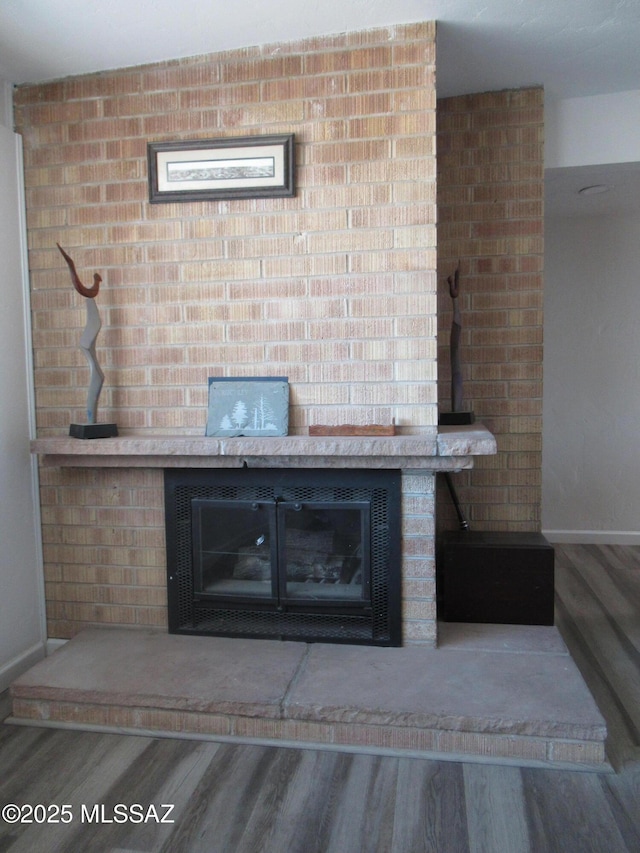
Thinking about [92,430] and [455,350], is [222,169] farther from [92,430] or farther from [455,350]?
[455,350]

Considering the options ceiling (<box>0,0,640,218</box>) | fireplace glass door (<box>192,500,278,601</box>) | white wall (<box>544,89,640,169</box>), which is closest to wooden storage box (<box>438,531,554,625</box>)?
fireplace glass door (<box>192,500,278,601</box>)

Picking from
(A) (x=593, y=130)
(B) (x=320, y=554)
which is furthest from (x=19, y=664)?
(A) (x=593, y=130)

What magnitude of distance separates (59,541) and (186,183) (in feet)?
4.99

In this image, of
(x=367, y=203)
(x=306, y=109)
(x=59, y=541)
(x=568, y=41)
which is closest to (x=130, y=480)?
(x=59, y=541)

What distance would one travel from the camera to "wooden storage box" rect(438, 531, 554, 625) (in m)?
2.51

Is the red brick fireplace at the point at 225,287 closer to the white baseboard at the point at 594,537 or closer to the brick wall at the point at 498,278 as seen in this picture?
the brick wall at the point at 498,278

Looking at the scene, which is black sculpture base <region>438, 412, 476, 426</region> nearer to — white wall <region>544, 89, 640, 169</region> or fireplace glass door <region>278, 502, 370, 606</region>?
fireplace glass door <region>278, 502, 370, 606</region>

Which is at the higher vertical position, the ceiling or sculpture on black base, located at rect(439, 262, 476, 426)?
the ceiling

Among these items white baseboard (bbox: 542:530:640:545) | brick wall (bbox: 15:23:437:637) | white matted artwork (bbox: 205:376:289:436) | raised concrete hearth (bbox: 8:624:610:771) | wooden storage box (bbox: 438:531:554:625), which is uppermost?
brick wall (bbox: 15:23:437:637)

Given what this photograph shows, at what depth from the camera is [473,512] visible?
9.42 ft

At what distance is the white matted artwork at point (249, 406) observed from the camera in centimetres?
228

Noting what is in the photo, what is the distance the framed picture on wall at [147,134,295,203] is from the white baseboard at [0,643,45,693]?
6.06 feet

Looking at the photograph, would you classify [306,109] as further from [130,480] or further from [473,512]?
[473,512]

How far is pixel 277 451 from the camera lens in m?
2.15
